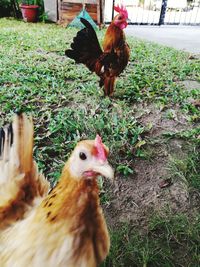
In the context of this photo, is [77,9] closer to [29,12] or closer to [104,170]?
[29,12]

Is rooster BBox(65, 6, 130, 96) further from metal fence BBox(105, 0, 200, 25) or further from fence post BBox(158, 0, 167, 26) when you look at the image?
metal fence BBox(105, 0, 200, 25)

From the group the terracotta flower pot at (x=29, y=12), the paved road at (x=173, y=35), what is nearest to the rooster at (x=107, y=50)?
the paved road at (x=173, y=35)

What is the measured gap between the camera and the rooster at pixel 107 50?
373 cm

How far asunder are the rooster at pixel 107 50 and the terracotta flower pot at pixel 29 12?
666 cm

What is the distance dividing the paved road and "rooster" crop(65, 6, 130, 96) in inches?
153

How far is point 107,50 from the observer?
384cm

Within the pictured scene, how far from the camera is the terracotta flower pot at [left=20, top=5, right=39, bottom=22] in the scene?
9516 mm

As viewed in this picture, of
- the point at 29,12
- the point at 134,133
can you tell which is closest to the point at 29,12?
the point at 29,12

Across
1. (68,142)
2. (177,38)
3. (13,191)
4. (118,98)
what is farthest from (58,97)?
(177,38)

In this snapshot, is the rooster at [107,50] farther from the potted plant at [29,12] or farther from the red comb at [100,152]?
the potted plant at [29,12]

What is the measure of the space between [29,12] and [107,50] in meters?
6.88

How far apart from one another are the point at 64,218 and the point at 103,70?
2871mm

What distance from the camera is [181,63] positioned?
5680 mm

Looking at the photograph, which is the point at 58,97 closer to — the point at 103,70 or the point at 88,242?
the point at 103,70
